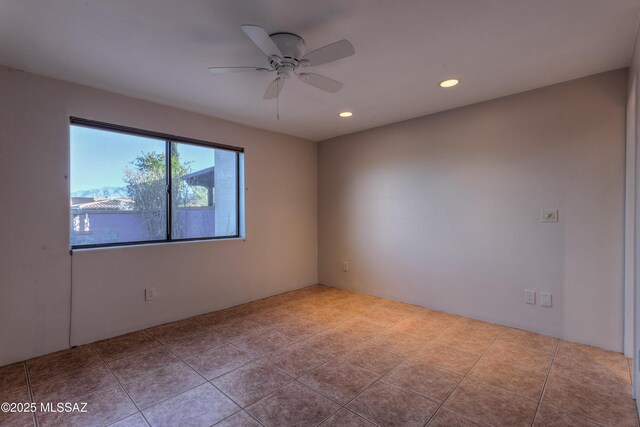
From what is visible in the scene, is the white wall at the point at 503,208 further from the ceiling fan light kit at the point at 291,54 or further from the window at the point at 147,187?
the window at the point at 147,187

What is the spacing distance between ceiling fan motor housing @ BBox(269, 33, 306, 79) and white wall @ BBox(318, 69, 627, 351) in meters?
1.63

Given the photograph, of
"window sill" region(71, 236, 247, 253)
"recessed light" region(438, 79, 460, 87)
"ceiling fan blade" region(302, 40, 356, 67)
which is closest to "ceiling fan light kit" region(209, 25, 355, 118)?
"ceiling fan blade" region(302, 40, 356, 67)

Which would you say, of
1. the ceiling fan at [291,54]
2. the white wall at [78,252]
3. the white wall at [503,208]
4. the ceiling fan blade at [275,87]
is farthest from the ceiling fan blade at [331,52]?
the white wall at [78,252]

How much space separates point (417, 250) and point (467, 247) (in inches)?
23.3

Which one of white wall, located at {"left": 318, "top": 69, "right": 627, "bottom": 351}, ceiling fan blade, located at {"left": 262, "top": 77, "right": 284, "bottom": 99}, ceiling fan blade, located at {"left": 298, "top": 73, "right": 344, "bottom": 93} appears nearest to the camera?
ceiling fan blade, located at {"left": 298, "top": 73, "right": 344, "bottom": 93}

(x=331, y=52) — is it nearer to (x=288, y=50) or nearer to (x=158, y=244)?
(x=288, y=50)

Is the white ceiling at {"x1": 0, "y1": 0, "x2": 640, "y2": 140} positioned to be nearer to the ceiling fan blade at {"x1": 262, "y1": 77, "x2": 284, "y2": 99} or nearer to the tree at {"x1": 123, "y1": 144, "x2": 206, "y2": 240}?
the ceiling fan blade at {"x1": 262, "y1": 77, "x2": 284, "y2": 99}

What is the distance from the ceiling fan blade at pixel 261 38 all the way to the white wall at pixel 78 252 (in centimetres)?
192

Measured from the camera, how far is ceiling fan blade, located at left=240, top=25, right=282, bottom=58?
1555 millimetres

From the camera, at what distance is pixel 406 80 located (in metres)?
2.67

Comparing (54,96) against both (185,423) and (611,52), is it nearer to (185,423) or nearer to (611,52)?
(185,423)

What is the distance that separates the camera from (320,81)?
2221mm

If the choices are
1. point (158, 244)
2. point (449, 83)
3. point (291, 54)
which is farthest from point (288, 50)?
point (158, 244)

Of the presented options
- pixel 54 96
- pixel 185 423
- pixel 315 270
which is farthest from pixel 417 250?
pixel 54 96
